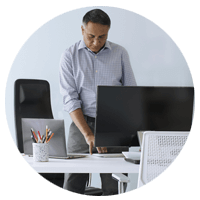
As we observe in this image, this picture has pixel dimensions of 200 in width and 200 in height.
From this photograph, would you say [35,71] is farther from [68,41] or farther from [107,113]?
[107,113]

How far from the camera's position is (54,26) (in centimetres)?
322

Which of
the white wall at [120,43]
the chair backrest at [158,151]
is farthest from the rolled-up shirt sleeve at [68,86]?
the white wall at [120,43]

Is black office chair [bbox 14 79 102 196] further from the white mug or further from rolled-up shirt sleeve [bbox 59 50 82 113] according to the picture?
the white mug

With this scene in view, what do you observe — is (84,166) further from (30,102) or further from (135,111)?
(30,102)

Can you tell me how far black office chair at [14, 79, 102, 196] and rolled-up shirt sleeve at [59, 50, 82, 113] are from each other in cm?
30

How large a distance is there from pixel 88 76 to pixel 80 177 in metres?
0.79

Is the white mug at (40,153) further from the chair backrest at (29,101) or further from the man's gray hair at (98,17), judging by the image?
the man's gray hair at (98,17)

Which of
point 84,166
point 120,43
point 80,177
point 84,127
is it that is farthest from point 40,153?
point 120,43

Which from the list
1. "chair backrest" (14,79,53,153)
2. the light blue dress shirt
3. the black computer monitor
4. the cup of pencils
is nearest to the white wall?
"chair backrest" (14,79,53,153)

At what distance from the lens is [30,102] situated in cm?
225

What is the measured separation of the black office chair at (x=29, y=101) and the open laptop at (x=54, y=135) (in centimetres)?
57

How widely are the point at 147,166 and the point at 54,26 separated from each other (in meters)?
2.50

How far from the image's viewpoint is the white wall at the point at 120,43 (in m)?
3.21

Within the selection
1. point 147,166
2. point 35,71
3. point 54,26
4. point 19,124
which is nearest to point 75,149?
point 19,124
